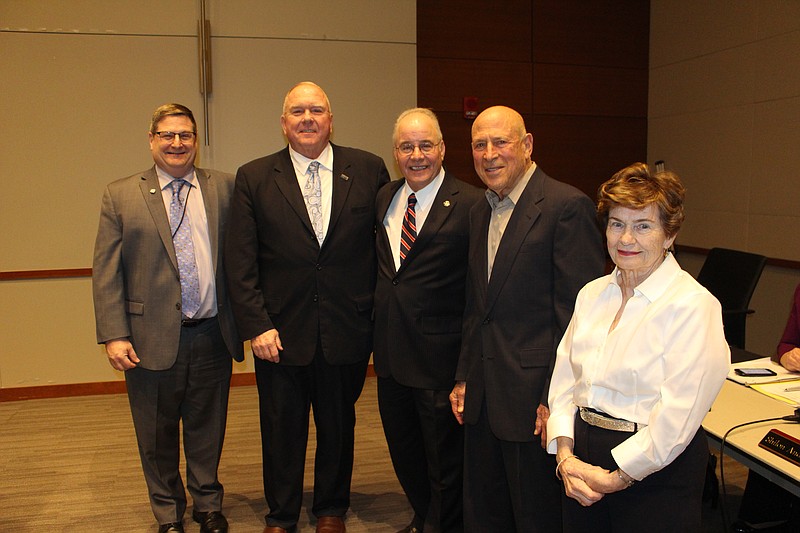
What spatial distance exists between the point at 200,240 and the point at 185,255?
0.09 meters

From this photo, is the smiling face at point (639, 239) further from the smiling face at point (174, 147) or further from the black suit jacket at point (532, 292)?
the smiling face at point (174, 147)

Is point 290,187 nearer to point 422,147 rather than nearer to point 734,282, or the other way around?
point 422,147

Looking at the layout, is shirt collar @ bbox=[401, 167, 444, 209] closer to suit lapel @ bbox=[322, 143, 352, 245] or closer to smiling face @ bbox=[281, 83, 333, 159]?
suit lapel @ bbox=[322, 143, 352, 245]

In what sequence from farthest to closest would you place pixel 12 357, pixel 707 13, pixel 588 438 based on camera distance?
pixel 707 13 → pixel 12 357 → pixel 588 438

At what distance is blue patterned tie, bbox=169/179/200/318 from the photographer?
297 centimetres

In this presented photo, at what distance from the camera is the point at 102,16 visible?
5066 millimetres

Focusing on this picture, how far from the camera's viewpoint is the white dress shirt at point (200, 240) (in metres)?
3.00

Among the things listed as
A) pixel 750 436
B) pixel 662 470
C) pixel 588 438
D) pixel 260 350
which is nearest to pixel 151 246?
pixel 260 350

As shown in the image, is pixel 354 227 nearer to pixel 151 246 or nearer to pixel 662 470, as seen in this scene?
pixel 151 246

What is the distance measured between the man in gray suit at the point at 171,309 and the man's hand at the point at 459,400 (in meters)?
1.04

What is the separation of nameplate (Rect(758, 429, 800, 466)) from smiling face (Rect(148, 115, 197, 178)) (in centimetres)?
245

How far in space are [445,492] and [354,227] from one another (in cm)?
118

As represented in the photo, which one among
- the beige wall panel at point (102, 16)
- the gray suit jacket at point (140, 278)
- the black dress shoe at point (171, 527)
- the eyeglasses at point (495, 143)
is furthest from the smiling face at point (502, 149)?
the beige wall panel at point (102, 16)

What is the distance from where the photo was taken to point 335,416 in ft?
10.0
